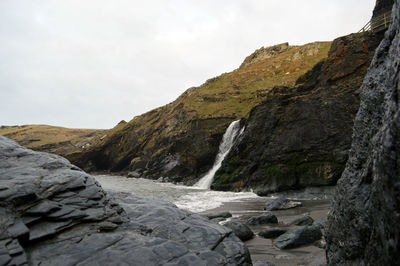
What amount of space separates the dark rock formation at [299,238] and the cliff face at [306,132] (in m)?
14.0

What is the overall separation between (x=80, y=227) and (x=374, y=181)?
4963 mm

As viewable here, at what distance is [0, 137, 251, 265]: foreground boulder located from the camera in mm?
4359

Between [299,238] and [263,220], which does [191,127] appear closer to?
[263,220]

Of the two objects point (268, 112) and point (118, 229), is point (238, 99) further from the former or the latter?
point (118, 229)

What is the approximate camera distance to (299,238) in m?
8.75

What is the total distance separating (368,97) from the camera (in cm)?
486

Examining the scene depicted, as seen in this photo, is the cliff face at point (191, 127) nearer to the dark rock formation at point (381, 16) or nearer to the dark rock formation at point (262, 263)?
the dark rock formation at point (381, 16)

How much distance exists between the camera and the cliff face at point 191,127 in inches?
1804

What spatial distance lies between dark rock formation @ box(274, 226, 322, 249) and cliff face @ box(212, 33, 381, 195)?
1399 centimetres

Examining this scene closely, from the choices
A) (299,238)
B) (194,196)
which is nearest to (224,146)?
(194,196)

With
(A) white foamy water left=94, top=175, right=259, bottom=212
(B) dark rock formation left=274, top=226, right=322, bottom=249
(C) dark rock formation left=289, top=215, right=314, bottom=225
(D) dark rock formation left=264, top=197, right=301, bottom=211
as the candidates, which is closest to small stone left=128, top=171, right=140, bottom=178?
(A) white foamy water left=94, top=175, right=259, bottom=212

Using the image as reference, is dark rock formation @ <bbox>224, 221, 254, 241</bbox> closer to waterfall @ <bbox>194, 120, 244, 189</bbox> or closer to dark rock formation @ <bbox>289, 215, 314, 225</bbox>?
dark rock formation @ <bbox>289, 215, 314, 225</bbox>

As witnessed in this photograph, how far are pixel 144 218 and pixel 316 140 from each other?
2166 centimetres

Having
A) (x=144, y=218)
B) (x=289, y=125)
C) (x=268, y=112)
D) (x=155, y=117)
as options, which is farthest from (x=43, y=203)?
(x=155, y=117)
